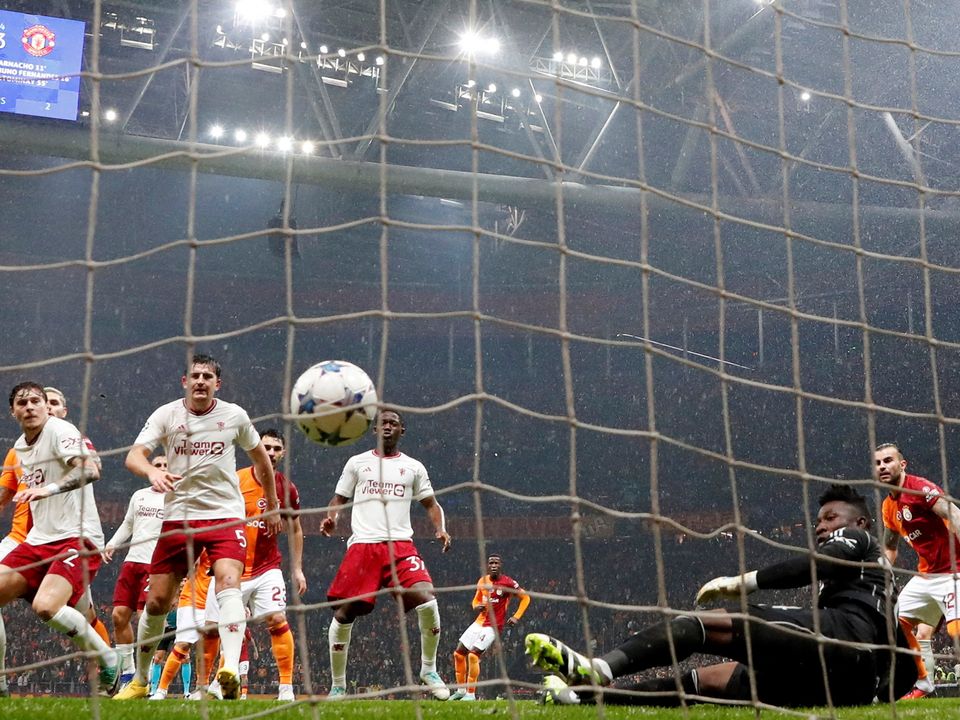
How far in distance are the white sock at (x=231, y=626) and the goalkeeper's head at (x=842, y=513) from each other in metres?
2.87

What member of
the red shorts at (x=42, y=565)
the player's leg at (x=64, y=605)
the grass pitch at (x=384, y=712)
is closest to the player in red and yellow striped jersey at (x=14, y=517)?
the red shorts at (x=42, y=565)

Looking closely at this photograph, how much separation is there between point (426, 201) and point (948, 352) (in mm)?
10344

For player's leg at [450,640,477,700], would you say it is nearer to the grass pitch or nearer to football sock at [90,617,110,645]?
football sock at [90,617,110,645]

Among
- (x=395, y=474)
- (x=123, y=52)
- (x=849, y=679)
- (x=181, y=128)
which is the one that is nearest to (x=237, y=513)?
(x=395, y=474)

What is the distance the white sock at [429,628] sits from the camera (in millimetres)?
6465

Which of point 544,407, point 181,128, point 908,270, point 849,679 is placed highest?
point 181,128

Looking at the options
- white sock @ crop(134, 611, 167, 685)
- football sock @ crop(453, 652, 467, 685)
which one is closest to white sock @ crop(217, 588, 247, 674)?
white sock @ crop(134, 611, 167, 685)

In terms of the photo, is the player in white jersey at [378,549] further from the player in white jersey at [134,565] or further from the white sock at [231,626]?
the player in white jersey at [134,565]

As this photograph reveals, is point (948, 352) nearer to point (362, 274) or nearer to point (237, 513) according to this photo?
point (362, 274)

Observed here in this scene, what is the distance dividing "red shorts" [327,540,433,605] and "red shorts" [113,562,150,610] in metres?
1.58

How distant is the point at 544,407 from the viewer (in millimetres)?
21875

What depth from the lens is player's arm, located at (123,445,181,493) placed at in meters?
4.53

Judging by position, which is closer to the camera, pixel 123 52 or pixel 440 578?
pixel 123 52

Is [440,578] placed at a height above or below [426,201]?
below
